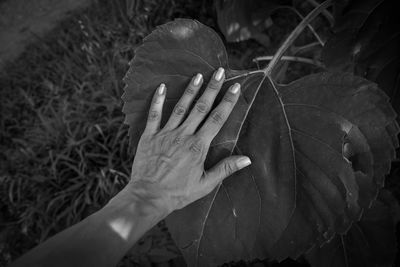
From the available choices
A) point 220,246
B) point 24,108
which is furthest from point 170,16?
point 220,246

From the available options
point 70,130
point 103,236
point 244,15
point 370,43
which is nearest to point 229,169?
point 103,236

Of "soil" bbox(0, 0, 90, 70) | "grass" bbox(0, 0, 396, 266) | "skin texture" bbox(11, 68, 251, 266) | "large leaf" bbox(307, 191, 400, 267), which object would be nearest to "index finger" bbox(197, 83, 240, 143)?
"skin texture" bbox(11, 68, 251, 266)

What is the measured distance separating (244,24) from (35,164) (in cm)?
155

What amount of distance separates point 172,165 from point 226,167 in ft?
0.51

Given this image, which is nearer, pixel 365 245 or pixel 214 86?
pixel 214 86

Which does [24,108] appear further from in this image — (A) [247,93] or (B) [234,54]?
(A) [247,93]

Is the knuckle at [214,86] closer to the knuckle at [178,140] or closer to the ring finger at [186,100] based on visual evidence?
the ring finger at [186,100]

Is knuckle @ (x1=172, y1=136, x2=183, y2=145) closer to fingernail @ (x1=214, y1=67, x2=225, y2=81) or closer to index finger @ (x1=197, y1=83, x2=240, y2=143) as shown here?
index finger @ (x1=197, y1=83, x2=240, y2=143)

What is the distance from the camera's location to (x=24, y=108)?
265 centimetres

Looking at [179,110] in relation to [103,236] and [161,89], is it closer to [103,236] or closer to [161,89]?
[161,89]

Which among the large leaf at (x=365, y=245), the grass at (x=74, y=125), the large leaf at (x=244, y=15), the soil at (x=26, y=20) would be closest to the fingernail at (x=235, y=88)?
the large leaf at (x=365, y=245)

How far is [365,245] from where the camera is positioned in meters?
1.14

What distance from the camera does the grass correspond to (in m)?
2.12

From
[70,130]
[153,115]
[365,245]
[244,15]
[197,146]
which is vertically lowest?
[365,245]
